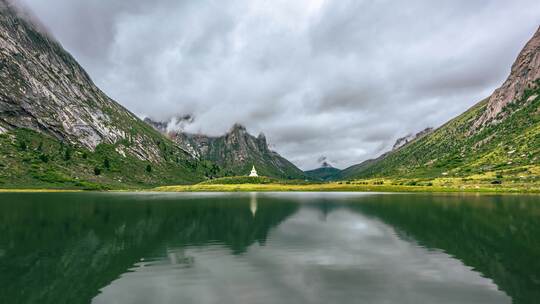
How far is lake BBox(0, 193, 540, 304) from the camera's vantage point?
26.2 meters

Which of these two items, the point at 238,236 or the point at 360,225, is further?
the point at 360,225

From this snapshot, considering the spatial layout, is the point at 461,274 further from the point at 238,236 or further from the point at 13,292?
the point at 13,292

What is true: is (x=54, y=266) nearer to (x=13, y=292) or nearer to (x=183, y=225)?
(x=13, y=292)

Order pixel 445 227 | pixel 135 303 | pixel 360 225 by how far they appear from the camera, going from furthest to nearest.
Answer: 1. pixel 360 225
2. pixel 445 227
3. pixel 135 303

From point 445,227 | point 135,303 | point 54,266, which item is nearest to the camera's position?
point 135,303

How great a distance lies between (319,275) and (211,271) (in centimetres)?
1011

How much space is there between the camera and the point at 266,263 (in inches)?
1439

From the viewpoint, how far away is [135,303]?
24.2 m

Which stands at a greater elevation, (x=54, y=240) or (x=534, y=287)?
(x=54, y=240)

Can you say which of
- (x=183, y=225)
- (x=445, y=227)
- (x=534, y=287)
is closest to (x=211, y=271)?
(x=534, y=287)

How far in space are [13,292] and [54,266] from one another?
8.44 metres

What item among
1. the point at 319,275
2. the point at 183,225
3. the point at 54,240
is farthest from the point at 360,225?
the point at 54,240

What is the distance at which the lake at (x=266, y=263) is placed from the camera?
26.2 meters

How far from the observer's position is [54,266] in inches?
1350
